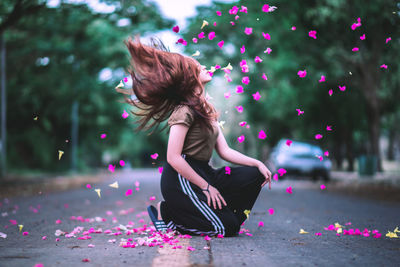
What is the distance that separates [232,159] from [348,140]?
26802 millimetres

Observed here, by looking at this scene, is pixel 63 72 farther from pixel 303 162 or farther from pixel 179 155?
pixel 179 155

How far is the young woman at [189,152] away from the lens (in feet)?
13.9

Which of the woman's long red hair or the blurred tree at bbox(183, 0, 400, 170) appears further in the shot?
the blurred tree at bbox(183, 0, 400, 170)

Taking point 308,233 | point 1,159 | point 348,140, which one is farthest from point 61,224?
point 348,140

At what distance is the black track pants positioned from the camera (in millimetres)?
4332

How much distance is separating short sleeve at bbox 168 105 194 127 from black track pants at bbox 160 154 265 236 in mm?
354

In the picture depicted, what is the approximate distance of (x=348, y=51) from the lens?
18.1 m

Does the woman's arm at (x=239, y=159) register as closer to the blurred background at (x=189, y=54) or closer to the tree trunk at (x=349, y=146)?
the blurred background at (x=189, y=54)

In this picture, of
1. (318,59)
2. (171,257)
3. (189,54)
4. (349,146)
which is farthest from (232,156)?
(349,146)

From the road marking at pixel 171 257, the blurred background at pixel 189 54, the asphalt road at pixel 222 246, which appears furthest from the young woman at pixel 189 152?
the blurred background at pixel 189 54

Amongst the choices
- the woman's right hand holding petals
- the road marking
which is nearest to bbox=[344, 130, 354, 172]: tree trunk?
the woman's right hand holding petals

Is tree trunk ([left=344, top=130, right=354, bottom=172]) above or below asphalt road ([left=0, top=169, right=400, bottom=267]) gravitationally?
below

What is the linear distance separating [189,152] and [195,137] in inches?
5.8

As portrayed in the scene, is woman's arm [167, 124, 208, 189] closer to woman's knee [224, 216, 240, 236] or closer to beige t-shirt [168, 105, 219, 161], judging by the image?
beige t-shirt [168, 105, 219, 161]
